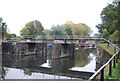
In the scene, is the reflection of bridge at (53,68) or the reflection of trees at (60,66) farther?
the reflection of trees at (60,66)

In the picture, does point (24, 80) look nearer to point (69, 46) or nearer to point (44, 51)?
point (69, 46)

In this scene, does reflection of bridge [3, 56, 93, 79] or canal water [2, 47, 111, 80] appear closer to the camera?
canal water [2, 47, 111, 80]

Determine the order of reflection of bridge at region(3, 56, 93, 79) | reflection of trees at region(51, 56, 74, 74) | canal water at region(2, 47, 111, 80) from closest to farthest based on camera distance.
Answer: canal water at region(2, 47, 111, 80)
reflection of bridge at region(3, 56, 93, 79)
reflection of trees at region(51, 56, 74, 74)

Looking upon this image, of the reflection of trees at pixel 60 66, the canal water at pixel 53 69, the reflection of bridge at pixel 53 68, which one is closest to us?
the canal water at pixel 53 69

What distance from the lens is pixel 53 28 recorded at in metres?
61.7

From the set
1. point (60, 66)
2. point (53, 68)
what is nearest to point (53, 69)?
point (53, 68)

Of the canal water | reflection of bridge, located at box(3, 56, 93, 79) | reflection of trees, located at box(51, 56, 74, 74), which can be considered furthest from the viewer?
reflection of trees, located at box(51, 56, 74, 74)

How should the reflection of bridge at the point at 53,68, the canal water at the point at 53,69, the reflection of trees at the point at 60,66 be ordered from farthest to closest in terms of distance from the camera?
the reflection of trees at the point at 60,66 → the reflection of bridge at the point at 53,68 → the canal water at the point at 53,69

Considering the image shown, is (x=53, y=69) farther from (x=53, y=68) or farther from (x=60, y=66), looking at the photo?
(x=60, y=66)

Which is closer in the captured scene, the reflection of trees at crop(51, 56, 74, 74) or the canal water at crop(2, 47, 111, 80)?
the canal water at crop(2, 47, 111, 80)

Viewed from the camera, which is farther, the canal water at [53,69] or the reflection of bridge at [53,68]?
the reflection of bridge at [53,68]

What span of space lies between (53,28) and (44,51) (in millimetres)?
22334

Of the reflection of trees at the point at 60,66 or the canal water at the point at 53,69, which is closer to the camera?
the canal water at the point at 53,69

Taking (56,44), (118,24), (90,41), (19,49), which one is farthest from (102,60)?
(19,49)
